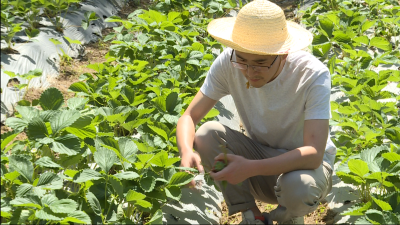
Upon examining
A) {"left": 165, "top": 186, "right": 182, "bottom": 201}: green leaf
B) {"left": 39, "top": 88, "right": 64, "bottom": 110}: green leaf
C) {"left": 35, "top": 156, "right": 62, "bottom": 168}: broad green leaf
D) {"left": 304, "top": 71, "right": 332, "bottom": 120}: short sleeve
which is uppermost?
{"left": 304, "top": 71, "right": 332, "bottom": 120}: short sleeve

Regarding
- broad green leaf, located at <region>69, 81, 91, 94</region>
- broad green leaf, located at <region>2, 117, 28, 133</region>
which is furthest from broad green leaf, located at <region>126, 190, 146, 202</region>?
broad green leaf, located at <region>69, 81, 91, 94</region>

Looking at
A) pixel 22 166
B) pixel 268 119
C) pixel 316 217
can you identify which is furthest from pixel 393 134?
pixel 22 166

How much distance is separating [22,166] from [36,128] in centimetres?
18

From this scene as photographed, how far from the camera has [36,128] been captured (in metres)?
1.98

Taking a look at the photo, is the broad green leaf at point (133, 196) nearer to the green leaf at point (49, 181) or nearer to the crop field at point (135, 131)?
the crop field at point (135, 131)

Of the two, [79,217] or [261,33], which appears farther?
[261,33]

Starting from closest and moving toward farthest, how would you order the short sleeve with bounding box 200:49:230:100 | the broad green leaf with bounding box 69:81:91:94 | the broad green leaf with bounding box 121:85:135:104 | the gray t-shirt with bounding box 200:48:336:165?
the gray t-shirt with bounding box 200:48:336:165
the short sleeve with bounding box 200:49:230:100
the broad green leaf with bounding box 121:85:135:104
the broad green leaf with bounding box 69:81:91:94

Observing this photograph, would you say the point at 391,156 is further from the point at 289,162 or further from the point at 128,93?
the point at 128,93

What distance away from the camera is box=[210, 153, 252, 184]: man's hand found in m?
1.92

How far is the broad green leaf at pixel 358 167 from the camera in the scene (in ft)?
6.97

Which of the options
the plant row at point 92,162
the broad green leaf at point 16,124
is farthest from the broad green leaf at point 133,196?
the broad green leaf at point 16,124

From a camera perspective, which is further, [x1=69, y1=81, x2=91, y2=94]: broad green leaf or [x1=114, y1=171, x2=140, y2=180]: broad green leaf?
[x1=69, y1=81, x2=91, y2=94]: broad green leaf

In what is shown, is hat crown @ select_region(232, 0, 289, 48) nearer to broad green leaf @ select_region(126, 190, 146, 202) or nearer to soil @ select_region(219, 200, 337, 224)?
broad green leaf @ select_region(126, 190, 146, 202)

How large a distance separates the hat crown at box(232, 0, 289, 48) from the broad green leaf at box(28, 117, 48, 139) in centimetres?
85
